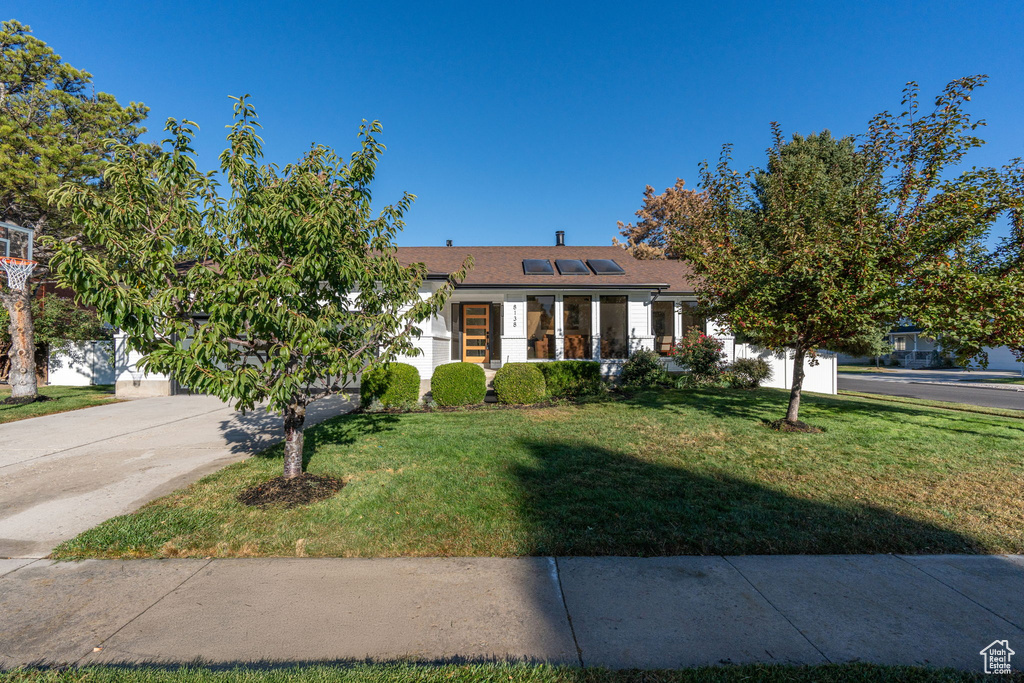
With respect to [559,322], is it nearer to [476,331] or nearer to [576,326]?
[576,326]

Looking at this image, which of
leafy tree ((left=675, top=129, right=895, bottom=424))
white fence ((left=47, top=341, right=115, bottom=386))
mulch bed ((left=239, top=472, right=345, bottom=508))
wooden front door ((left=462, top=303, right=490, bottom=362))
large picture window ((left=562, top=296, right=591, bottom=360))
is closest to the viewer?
mulch bed ((left=239, top=472, right=345, bottom=508))

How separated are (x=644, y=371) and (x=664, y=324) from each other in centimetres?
508

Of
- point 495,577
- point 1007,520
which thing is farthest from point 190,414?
point 1007,520

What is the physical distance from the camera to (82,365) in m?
16.0

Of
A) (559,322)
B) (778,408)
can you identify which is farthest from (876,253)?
(559,322)

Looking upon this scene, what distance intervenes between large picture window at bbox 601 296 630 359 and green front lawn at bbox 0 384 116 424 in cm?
1446

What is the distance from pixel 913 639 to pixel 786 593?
671 mm

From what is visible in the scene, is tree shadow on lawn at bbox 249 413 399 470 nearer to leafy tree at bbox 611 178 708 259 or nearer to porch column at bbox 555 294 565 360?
porch column at bbox 555 294 565 360

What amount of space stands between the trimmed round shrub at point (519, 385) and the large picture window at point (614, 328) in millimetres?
4690

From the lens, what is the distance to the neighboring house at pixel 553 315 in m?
14.2

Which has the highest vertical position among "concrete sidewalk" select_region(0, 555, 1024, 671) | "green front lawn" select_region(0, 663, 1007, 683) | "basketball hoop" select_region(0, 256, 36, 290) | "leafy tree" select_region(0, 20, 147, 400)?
"leafy tree" select_region(0, 20, 147, 400)

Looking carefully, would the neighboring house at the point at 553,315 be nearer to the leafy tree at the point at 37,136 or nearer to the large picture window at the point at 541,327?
the large picture window at the point at 541,327

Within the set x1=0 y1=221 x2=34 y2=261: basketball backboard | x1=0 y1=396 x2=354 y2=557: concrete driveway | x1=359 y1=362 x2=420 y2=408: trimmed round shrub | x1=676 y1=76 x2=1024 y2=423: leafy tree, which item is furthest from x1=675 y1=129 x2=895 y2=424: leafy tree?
x1=0 y1=221 x2=34 y2=261: basketball backboard

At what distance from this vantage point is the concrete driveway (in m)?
4.57
